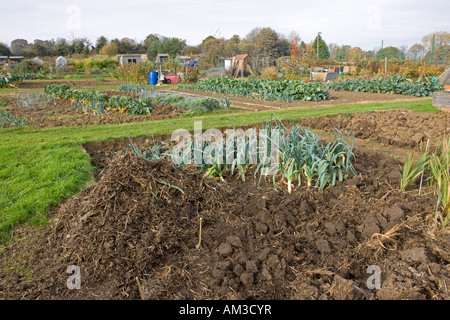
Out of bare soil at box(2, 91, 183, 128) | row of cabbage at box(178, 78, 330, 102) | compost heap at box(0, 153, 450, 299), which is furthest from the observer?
row of cabbage at box(178, 78, 330, 102)

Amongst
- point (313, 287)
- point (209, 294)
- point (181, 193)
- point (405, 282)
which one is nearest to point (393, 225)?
point (405, 282)

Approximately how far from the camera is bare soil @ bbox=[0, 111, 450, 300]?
229 centimetres

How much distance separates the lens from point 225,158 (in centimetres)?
380

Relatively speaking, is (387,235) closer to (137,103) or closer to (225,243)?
(225,243)

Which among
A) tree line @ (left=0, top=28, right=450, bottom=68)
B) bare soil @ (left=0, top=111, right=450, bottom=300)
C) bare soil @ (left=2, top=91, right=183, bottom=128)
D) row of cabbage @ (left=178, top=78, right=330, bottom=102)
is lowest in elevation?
bare soil @ (left=0, top=111, right=450, bottom=300)

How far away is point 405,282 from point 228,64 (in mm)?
29328

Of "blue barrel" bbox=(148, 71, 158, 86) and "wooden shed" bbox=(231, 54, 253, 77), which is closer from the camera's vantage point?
"blue barrel" bbox=(148, 71, 158, 86)

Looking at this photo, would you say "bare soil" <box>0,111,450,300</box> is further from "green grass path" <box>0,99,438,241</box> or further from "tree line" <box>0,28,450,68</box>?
"tree line" <box>0,28,450,68</box>

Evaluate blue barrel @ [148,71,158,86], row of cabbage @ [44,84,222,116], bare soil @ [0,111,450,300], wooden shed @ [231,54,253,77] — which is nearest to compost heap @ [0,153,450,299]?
bare soil @ [0,111,450,300]

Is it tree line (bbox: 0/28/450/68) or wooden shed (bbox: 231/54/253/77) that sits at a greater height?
tree line (bbox: 0/28/450/68)

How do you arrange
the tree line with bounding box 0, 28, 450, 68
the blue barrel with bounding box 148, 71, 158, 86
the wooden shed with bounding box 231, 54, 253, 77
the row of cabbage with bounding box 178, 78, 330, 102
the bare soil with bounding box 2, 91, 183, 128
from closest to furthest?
the bare soil with bounding box 2, 91, 183, 128, the row of cabbage with bounding box 178, 78, 330, 102, the blue barrel with bounding box 148, 71, 158, 86, the wooden shed with bounding box 231, 54, 253, 77, the tree line with bounding box 0, 28, 450, 68

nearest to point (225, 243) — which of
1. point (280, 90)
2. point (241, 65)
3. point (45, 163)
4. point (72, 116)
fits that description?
point (45, 163)

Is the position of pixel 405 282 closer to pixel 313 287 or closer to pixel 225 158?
pixel 313 287

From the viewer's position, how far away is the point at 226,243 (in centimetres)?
269
